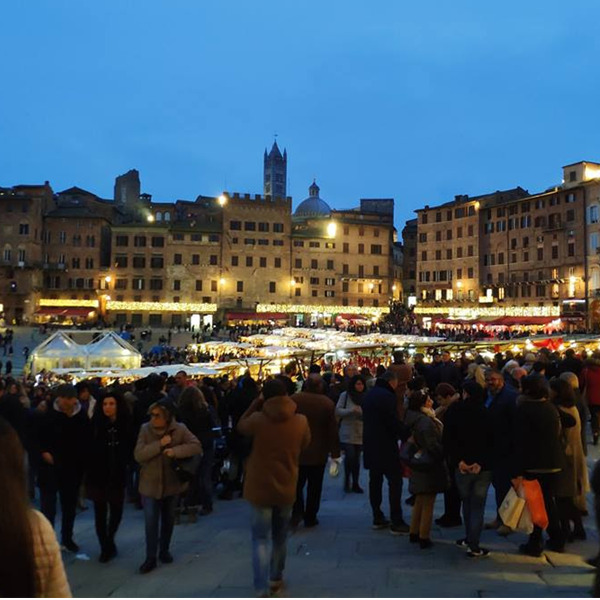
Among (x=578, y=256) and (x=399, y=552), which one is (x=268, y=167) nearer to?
(x=578, y=256)

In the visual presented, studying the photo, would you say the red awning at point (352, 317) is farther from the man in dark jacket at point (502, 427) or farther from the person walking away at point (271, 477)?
the person walking away at point (271, 477)

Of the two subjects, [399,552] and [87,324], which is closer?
[399,552]

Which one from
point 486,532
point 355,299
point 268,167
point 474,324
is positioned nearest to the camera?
point 486,532

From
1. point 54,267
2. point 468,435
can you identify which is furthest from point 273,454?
point 54,267

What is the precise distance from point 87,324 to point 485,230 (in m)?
41.3

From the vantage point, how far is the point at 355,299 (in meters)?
73.3

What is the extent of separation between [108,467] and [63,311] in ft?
202

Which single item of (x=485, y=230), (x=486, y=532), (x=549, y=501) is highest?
(x=485, y=230)

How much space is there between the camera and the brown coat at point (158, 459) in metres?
5.53

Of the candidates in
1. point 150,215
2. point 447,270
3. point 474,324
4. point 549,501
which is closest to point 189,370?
point 549,501

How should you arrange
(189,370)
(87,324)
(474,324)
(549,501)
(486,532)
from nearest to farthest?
(549,501) < (486,532) < (189,370) < (474,324) < (87,324)

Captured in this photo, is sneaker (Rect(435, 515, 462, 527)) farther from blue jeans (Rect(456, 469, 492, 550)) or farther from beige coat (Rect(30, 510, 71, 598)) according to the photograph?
beige coat (Rect(30, 510, 71, 598))

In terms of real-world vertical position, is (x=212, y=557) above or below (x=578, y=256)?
below

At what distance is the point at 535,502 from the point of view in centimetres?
562
